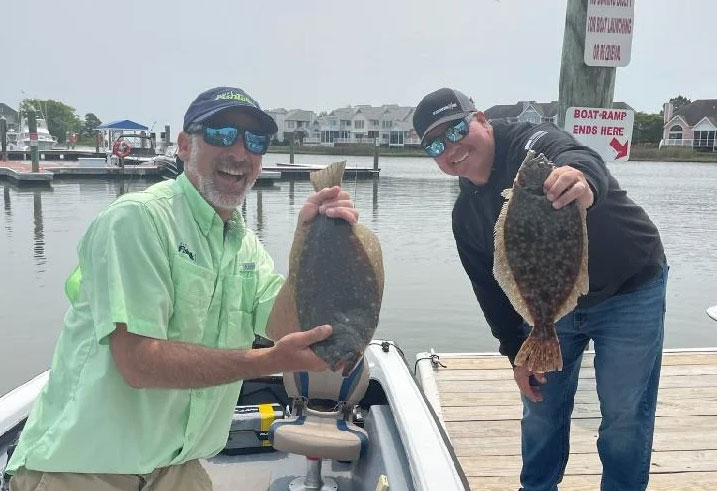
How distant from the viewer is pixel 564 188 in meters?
1.98

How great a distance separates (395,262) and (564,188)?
1392 centimetres

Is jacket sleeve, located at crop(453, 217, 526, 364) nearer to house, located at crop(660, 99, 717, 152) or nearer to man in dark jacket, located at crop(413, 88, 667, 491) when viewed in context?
man in dark jacket, located at crop(413, 88, 667, 491)

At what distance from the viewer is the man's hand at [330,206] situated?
6.05 feet

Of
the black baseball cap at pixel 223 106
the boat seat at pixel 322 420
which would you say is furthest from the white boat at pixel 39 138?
the black baseball cap at pixel 223 106

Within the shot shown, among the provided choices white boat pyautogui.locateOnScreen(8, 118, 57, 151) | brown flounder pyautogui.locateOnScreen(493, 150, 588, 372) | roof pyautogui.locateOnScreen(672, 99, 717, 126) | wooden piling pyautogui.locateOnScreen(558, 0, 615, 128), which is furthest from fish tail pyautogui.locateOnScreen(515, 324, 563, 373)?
roof pyautogui.locateOnScreen(672, 99, 717, 126)

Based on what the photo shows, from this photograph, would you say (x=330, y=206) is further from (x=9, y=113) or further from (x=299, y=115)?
(x=9, y=113)

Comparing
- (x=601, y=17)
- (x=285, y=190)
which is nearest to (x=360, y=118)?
(x=285, y=190)

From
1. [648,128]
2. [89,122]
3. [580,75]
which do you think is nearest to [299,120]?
[89,122]

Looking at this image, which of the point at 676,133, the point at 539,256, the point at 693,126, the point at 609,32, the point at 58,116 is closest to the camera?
the point at 539,256

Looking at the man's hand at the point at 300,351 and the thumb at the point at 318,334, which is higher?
the thumb at the point at 318,334

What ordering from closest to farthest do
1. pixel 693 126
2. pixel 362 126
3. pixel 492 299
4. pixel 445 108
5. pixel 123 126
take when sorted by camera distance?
1. pixel 445 108
2. pixel 492 299
3. pixel 123 126
4. pixel 693 126
5. pixel 362 126

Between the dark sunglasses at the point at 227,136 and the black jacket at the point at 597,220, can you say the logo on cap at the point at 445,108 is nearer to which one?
the black jacket at the point at 597,220

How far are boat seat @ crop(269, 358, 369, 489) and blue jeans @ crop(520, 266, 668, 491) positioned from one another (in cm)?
103

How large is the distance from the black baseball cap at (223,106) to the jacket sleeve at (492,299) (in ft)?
4.17
